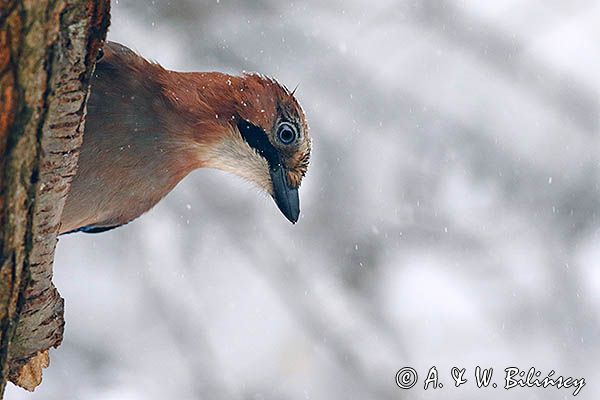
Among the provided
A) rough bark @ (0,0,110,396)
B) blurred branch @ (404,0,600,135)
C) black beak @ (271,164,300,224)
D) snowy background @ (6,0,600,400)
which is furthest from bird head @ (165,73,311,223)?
blurred branch @ (404,0,600,135)

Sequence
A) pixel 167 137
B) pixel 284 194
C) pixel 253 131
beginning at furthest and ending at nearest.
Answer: pixel 284 194 < pixel 253 131 < pixel 167 137

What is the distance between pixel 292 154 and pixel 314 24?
295cm

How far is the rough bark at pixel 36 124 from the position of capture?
5.58 ft

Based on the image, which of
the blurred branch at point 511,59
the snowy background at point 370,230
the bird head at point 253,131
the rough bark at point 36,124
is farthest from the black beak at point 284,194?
the blurred branch at point 511,59

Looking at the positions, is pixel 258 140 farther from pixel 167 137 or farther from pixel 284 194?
pixel 167 137

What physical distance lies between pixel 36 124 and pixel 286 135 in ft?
6.01

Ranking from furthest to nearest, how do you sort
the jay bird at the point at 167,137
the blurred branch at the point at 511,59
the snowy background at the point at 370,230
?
the blurred branch at the point at 511,59, the snowy background at the point at 370,230, the jay bird at the point at 167,137

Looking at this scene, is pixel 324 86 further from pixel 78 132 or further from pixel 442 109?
pixel 78 132

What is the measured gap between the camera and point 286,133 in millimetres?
3574

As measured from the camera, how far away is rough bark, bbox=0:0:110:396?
5.58 ft

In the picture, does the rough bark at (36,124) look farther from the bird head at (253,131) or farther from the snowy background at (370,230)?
the snowy background at (370,230)

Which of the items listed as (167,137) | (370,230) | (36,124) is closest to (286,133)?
(167,137)

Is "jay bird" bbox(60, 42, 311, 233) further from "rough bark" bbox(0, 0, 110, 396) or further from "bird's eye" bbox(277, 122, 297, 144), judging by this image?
"rough bark" bbox(0, 0, 110, 396)

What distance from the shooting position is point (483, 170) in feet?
21.0
